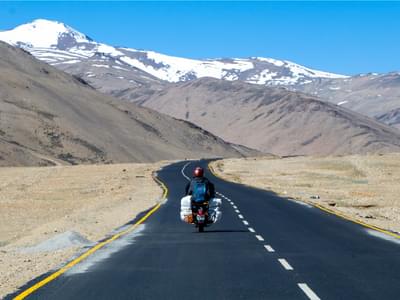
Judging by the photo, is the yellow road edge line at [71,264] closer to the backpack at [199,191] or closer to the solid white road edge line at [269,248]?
the backpack at [199,191]

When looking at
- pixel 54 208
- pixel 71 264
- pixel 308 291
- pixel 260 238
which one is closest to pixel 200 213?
pixel 260 238

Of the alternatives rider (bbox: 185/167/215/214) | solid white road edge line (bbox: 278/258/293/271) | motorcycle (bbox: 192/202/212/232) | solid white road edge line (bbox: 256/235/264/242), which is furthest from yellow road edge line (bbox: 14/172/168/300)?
solid white road edge line (bbox: 278/258/293/271)

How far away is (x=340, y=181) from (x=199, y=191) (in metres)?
50.7

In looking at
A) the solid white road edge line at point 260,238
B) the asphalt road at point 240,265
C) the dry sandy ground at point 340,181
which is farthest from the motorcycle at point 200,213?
the dry sandy ground at point 340,181

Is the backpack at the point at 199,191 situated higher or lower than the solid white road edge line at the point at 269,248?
higher

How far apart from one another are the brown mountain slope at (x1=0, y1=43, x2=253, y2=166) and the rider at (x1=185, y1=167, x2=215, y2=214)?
80.2m

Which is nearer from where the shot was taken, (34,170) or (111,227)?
(111,227)

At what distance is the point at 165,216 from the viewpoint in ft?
99.1

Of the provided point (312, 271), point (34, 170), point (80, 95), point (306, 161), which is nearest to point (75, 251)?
point (312, 271)

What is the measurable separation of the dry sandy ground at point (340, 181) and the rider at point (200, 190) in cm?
770

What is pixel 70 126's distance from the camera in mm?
143375

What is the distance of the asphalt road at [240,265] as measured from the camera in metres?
11.8

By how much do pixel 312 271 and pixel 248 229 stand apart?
392 inches

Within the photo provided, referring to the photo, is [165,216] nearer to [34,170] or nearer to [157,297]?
[157,297]
